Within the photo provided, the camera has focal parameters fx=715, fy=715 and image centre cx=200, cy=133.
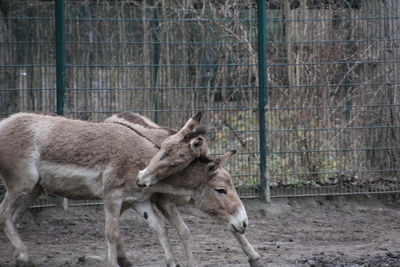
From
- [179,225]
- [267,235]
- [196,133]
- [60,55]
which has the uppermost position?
[60,55]

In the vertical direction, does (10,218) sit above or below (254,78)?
below

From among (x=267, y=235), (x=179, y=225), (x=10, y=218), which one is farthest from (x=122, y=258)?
(x=267, y=235)

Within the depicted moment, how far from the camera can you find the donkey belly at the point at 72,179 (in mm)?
7414

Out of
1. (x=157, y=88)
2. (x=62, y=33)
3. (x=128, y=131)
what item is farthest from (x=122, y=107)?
(x=128, y=131)

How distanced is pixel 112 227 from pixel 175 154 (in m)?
0.98

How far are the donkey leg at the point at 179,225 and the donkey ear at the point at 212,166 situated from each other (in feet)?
2.01

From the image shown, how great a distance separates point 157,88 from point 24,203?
292 centimetres

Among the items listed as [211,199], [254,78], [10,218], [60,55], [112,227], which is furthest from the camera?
[254,78]

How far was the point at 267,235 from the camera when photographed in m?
9.12

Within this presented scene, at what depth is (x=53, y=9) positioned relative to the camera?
10500 mm

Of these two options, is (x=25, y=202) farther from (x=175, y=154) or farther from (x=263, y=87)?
(x=263, y=87)

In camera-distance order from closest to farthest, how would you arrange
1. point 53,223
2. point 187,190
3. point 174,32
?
point 187,190 → point 53,223 → point 174,32

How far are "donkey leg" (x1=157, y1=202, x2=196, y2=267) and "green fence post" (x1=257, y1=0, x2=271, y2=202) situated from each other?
116 inches

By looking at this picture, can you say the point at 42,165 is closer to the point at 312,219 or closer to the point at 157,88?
the point at 157,88
